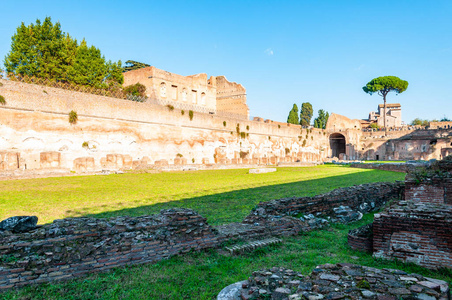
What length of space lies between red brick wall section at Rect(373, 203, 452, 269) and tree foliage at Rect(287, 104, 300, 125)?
4569cm

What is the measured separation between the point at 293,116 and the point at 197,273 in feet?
157

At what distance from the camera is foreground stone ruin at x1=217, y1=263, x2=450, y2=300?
2.19 meters

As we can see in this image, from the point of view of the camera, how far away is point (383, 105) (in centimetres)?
5759

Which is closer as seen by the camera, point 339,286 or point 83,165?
point 339,286

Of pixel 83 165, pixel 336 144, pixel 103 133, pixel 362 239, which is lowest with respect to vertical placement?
pixel 362 239

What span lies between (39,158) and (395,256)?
1555cm

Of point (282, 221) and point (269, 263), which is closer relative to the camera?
point (269, 263)

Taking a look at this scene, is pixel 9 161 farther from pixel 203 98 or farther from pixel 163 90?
pixel 203 98

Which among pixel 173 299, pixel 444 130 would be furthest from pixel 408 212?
pixel 444 130

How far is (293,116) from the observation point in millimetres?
49125

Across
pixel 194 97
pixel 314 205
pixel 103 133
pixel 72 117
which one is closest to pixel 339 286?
pixel 314 205

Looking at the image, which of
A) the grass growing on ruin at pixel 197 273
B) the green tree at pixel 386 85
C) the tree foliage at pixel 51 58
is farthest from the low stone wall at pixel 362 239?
the green tree at pixel 386 85

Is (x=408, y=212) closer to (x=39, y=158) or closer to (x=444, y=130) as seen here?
(x=39, y=158)

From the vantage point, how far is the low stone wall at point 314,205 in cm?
488
